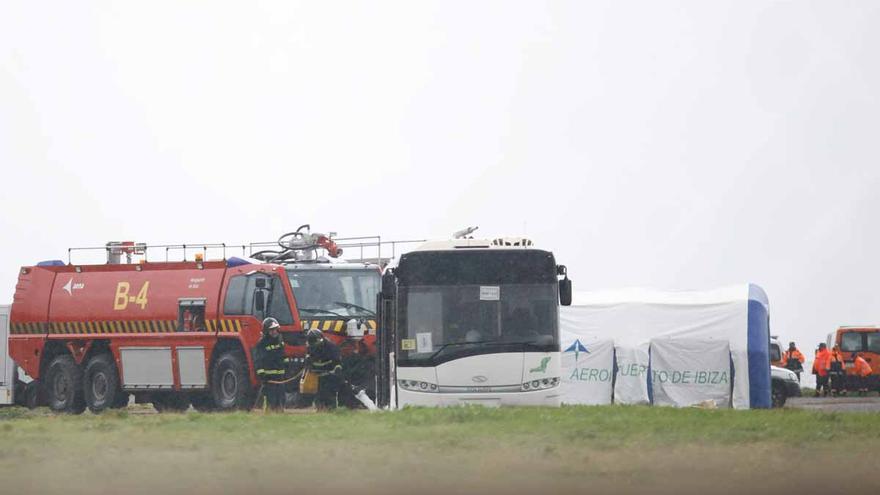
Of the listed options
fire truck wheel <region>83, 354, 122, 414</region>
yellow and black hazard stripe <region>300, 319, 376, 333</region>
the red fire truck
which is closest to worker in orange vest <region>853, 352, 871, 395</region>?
the red fire truck

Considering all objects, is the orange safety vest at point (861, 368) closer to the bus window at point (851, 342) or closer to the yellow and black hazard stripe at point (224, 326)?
the bus window at point (851, 342)

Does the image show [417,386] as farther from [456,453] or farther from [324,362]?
[456,453]

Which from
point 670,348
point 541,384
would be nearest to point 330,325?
point 541,384

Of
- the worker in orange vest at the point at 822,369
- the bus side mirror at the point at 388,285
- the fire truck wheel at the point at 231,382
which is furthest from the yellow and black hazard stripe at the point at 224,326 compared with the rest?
the worker in orange vest at the point at 822,369

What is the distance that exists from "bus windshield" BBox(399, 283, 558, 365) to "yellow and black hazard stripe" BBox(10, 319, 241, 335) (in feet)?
23.7

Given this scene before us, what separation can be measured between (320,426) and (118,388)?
13045mm

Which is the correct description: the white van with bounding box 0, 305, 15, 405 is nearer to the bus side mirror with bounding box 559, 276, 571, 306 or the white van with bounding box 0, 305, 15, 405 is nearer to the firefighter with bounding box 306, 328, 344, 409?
the firefighter with bounding box 306, 328, 344, 409

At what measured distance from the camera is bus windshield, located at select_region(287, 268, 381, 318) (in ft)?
98.2

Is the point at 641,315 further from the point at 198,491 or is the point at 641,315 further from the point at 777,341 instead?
the point at 198,491

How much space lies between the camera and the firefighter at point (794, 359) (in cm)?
5053

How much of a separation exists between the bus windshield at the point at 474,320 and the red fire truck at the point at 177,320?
5.11 metres

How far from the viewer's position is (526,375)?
23703mm

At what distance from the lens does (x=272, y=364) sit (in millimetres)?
27219

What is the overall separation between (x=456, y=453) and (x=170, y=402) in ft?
56.7
